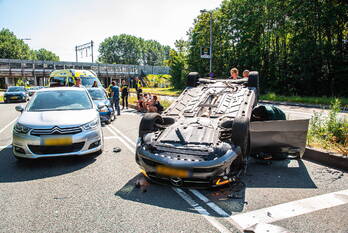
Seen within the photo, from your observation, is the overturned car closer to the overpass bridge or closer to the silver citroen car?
the silver citroen car

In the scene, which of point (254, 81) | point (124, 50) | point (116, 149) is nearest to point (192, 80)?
point (254, 81)

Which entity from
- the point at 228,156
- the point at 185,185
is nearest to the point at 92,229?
the point at 185,185

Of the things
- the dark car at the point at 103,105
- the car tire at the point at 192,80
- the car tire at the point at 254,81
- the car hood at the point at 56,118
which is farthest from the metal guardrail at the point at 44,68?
the car tire at the point at 254,81

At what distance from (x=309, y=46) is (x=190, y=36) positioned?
2228 centimetres

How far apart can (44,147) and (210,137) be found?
322 cm

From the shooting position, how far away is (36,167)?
5.41 meters

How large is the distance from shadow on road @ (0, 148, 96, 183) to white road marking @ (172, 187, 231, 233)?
7.80 feet

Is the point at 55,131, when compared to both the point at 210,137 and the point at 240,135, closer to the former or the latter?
the point at 210,137

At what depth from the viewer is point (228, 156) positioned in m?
3.99

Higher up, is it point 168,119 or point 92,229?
point 168,119

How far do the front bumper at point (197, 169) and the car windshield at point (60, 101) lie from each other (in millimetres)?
3229

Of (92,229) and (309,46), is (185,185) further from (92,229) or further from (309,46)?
(309,46)

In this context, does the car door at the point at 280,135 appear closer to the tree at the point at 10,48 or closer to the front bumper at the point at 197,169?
the front bumper at the point at 197,169

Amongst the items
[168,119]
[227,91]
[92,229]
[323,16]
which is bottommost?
[92,229]
